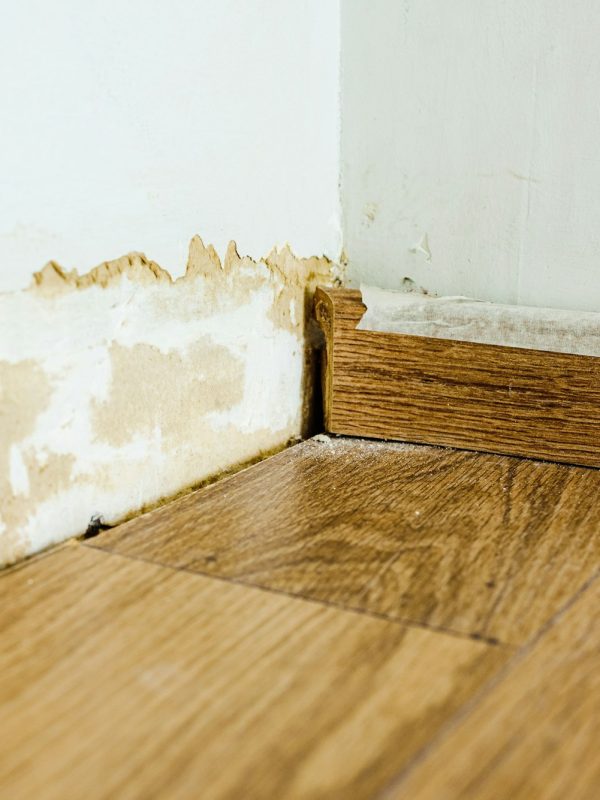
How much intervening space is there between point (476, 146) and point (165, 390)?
0.55 m

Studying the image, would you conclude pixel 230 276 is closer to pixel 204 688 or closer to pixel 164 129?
pixel 164 129

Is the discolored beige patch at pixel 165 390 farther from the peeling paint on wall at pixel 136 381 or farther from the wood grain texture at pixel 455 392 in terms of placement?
the wood grain texture at pixel 455 392

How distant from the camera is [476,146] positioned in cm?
108

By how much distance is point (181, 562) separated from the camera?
2.41 feet

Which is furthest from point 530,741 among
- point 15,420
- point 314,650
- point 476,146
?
point 476,146

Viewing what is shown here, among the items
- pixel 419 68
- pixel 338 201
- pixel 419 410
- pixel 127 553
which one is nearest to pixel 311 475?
pixel 419 410

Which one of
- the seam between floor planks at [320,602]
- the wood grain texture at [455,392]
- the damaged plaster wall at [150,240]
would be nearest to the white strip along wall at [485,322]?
the wood grain texture at [455,392]

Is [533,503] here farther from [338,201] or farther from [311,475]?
[338,201]

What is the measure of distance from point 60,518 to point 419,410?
50 cm

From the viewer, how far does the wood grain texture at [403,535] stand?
0.67 m

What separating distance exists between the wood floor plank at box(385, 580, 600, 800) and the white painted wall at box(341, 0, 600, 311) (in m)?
0.61

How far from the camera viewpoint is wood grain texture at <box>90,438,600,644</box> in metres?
0.67

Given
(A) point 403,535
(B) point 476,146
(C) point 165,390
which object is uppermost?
(B) point 476,146

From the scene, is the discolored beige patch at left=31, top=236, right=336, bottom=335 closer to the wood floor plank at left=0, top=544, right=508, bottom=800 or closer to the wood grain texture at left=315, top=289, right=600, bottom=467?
the wood grain texture at left=315, top=289, right=600, bottom=467
